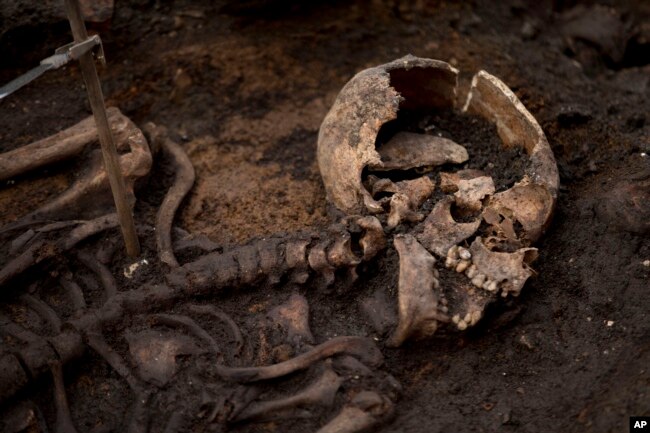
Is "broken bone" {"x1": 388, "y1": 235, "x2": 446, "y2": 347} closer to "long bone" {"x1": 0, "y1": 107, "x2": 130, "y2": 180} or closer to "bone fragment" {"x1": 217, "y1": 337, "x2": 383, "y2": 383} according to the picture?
"bone fragment" {"x1": 217, "y1": 337, "x2": 383, "y2": 383}

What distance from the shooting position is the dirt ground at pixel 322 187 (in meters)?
3.27

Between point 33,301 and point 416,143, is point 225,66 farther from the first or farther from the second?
point 33,301

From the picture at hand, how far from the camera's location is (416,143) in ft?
13.3

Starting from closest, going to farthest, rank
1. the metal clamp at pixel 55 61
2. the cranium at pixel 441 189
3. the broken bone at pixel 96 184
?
the metal clamp at pixel 55 61 → the cranium at pixel 441 189 → the broken bone at pixel 96 184

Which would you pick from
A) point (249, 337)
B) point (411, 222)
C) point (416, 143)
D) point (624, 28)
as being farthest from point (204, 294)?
point (624, 28)

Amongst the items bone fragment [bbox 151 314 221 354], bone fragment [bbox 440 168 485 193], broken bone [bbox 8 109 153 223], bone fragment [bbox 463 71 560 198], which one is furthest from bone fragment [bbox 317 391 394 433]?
broken bone [bbox 8 109 153 223]

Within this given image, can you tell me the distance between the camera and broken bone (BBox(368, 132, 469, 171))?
3935 millimetres

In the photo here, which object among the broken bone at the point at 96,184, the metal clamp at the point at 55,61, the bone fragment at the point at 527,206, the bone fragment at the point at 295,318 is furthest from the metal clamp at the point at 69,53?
the bone fragment at the point at 527,206

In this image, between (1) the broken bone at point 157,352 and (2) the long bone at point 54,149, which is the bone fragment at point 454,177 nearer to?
(1) the broken bone at point 157,352

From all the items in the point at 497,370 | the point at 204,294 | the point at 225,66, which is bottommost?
the point at 497,370

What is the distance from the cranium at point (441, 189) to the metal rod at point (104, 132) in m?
1.10

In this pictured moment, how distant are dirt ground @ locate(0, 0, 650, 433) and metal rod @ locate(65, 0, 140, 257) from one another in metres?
0.22

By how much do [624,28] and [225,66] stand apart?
10.2 ft

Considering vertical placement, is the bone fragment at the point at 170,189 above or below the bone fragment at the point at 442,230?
below
